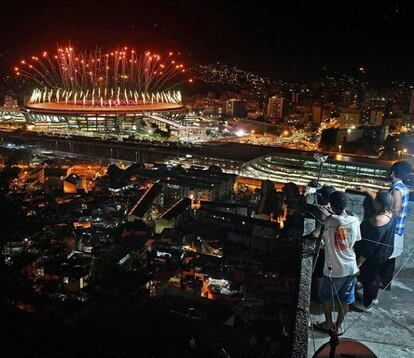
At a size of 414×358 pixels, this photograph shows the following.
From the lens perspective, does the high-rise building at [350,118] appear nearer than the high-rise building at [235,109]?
Yes

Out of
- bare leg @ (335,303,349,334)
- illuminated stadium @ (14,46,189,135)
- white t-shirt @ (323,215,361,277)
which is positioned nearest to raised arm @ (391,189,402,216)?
white t-shirt @ (323,215,361,277)

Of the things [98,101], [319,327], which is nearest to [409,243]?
[319,327]

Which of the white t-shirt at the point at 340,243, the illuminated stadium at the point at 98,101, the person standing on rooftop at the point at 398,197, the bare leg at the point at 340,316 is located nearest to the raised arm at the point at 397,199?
the person standing on rooftop at the point at 398,197

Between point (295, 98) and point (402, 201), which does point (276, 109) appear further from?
point (402, 201)

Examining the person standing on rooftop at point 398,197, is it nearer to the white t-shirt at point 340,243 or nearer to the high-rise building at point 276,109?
the white t-shirt at point 340,243

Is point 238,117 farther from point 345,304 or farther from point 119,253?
point 345,304

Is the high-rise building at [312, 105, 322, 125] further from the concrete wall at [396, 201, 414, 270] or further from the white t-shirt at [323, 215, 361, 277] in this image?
the white t-shirt at [323, 215, 361, 277]

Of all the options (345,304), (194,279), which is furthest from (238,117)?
(345,304)
